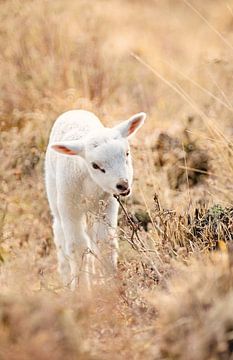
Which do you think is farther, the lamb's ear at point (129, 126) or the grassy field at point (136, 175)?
the lamb's ear at point (129, 126)

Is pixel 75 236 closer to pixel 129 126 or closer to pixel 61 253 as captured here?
pixel 61 253

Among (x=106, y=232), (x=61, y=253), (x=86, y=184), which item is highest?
(x=86, y=184)

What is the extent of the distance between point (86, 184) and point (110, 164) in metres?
0.51

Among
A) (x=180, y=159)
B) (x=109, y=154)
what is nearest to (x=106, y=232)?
(x=109, y=154)

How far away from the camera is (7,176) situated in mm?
7879

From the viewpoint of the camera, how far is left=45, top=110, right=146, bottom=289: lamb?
5.26 metres

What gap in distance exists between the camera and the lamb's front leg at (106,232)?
498 centimetres

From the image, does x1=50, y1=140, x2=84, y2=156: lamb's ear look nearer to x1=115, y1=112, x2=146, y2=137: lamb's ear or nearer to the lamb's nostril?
x1=115, y1=112, x2=146, y2=137: lamb's ear

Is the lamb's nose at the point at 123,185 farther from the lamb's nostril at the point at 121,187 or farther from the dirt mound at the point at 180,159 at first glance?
the dirt mound at the point at 180,159

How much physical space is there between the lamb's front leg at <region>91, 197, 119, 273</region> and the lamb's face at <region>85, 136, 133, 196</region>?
0.13 m

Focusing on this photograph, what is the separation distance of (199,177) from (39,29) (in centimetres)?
330

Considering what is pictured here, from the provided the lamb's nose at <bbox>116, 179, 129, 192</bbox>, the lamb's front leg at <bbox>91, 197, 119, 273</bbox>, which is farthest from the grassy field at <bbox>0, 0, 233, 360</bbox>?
the lamb's nose at <bbox>116, 179, 129, 192</bbox>

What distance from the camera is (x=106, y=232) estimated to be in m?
5.50

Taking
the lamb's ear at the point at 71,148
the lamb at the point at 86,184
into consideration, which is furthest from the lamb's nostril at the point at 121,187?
the lamb's ear at the point at 71,148
